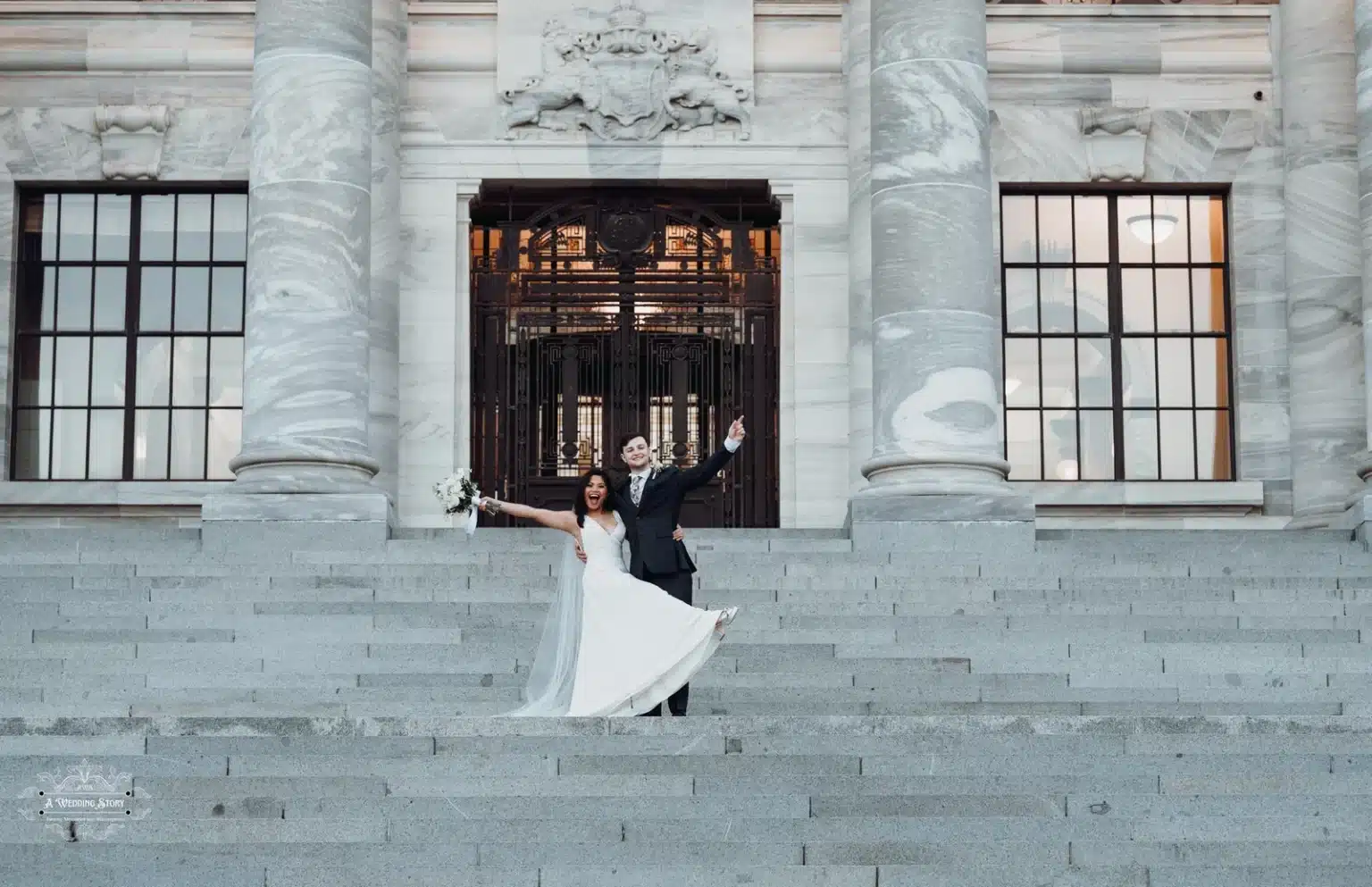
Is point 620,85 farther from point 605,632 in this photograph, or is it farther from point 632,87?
point 605,632

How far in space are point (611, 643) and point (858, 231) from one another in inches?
445

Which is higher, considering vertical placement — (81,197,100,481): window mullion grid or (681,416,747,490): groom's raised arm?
(81,197,100,481): window mullion grid

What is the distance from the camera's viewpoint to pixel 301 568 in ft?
63.3

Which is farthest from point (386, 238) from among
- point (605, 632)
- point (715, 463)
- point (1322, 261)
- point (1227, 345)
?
point (605, 632)

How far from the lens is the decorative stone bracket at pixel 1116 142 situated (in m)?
25.8

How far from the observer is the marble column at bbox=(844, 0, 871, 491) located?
81.7 ft

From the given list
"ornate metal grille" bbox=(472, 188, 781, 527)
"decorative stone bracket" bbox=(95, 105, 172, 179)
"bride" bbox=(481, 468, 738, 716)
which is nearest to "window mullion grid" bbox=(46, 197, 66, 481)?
"decorative stone bracket" bbox=(95, 105, 172, 179)

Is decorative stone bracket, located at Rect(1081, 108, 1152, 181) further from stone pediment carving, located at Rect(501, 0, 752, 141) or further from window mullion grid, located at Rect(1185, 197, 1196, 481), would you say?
stone pediment carving, located at Rect(501, 0, 752, 141)

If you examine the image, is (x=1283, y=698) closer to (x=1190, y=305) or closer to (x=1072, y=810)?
(x=1072, y=810)

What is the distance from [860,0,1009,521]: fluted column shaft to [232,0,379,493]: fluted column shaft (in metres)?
4.91

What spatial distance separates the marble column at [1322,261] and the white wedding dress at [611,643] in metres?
11.5

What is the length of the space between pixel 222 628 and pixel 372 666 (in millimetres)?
1520

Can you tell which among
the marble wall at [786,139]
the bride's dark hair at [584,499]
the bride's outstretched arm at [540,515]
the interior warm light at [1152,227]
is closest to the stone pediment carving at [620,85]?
the marble wall at [786,139]

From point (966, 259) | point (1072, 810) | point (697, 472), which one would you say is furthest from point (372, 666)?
point (966, 259)
